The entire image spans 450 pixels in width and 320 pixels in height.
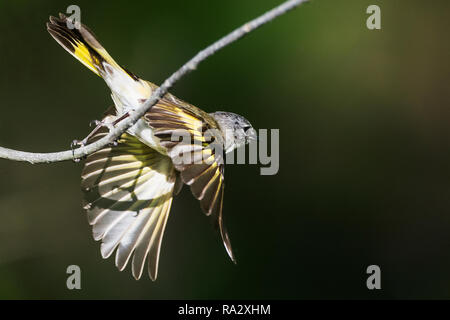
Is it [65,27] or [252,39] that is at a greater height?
[252,39]

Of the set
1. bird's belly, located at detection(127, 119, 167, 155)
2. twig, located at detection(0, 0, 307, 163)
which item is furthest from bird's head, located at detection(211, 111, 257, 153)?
twig, located at detection(0, 0, 307, 163)

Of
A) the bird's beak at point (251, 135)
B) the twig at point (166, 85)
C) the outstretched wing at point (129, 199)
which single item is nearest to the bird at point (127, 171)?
the outstretched wing at point (129, 199)

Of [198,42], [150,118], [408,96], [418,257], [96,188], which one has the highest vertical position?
[198,42]

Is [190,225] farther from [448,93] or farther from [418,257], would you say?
[448,93]

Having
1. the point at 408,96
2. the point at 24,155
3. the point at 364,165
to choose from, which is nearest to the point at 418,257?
the point at 364,165

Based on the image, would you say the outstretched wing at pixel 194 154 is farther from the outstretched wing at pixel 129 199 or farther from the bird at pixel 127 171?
the outstretched wing at pixel 129 199

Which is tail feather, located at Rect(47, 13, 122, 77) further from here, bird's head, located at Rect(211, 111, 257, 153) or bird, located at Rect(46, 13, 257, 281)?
bird's head, located at Rect(211, 111, 257, 153)
